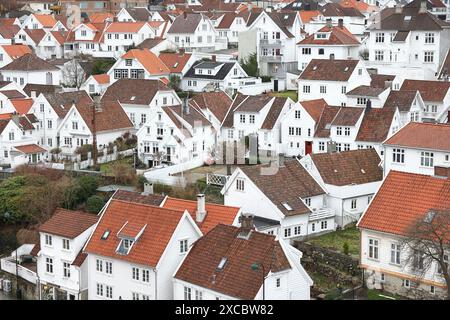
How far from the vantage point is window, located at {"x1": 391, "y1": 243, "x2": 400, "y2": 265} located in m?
26.9

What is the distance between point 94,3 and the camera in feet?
317

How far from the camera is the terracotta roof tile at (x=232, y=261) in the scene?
78.1 feet

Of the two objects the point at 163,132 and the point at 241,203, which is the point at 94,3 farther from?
the point at 241,203

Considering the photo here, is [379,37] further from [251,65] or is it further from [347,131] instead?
[347,131]

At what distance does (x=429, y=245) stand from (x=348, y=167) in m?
12.1

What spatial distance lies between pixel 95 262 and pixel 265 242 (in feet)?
21.4

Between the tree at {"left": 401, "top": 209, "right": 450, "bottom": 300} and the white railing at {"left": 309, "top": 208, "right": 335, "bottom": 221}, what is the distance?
7.76 m

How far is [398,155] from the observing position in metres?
34.5

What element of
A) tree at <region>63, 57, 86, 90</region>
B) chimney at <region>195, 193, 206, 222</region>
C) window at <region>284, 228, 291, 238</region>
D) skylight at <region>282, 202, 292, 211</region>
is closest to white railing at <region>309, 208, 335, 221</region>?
skylight at <region>282, 202, 292, 211</region>

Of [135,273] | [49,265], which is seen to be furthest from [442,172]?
[49,265]

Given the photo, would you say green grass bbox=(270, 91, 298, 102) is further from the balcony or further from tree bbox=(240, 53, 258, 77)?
the balcony

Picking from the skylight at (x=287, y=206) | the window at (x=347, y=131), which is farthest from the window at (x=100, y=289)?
the window at (x=347, y=131)

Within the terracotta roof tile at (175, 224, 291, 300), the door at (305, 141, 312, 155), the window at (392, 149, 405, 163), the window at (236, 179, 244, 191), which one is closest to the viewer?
the terracotta roof tile at (175, 224, 291, 300)

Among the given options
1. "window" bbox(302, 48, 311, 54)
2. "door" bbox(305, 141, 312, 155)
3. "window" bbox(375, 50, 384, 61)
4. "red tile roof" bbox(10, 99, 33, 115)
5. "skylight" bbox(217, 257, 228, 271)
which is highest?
"window" bbox(302, 48, 311, 54)
